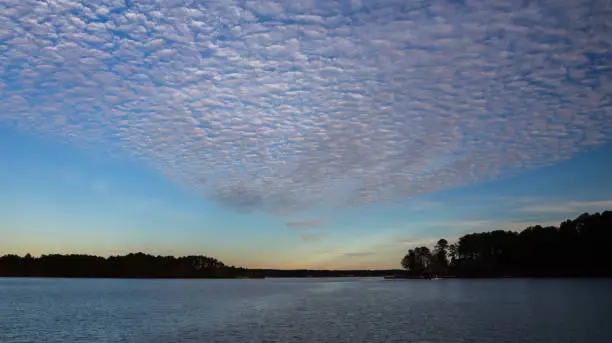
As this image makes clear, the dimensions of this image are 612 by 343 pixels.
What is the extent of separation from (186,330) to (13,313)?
39213mm

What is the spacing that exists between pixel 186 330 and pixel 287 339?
44.9ft

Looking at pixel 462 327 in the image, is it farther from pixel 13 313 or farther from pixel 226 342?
pixel 13 313

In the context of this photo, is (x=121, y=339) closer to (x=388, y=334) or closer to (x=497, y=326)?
(x=388, y=334)

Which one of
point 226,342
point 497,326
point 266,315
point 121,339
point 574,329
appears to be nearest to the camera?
point 226,342

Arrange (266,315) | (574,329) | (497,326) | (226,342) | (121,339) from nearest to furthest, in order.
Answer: (226,342)
(121,339)
(574,329)
(497,326)
(266,315)

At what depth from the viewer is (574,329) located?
5350cm

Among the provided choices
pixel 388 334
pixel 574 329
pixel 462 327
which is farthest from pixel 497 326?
pixel 388 334

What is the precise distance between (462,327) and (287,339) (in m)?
20.5

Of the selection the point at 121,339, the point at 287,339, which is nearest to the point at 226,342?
the point at 287,339

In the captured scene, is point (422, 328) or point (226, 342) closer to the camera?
point (226, 342)

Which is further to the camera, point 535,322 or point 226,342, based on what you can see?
point 535,322

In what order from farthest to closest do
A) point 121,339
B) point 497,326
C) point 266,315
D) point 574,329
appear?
point 266,315, point 497,326, point 574,329, point 121,339

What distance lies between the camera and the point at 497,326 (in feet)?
187

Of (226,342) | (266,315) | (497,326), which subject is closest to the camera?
(226,342)
